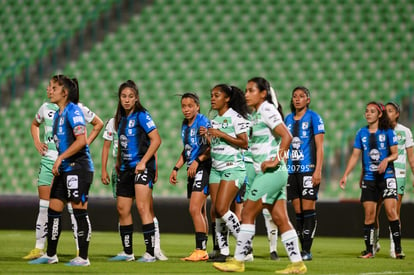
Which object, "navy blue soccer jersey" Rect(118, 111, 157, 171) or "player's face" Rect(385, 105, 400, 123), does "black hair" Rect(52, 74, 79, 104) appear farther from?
"player's face" Rect(385, 105, 400, 123)

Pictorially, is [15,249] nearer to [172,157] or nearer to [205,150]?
[205,150]

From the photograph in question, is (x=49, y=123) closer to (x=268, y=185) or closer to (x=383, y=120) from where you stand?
(x=268, y=185)

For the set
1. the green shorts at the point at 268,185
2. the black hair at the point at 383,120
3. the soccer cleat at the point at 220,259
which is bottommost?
the soccer cleat at the point at 220,259

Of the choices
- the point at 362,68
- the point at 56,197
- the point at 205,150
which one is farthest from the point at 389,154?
the point at 362,68

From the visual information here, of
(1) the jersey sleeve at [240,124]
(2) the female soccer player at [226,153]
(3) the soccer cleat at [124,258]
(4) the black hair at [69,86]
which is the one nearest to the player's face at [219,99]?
(2) the female soccer player at [226,153]

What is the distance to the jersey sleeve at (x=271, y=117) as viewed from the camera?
7.81 meters

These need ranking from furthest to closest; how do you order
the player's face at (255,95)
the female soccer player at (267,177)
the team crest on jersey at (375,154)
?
the team crest on jersey at (375,154)
the player's face at (255,95)
the female soccer player at (267,177)

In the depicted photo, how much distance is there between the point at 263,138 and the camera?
800cm

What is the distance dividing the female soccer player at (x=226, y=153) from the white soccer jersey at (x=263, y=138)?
105cm

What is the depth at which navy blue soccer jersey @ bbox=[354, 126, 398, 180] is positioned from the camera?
35.9 feet

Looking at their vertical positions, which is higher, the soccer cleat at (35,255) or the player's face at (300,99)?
the player's face at (300,99)

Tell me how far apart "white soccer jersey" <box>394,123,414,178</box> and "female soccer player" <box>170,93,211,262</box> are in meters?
3.38

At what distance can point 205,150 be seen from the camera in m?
9.75

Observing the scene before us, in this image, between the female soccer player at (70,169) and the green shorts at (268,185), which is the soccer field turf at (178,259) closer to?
the female soccer player at (70,169)
